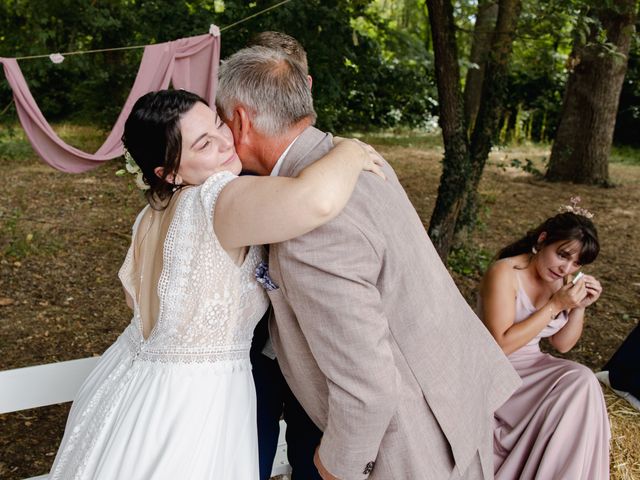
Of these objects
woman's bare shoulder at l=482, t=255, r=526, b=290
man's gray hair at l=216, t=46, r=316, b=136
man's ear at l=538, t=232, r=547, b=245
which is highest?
man's gray hair at l=216, t=46, r=316, b=136

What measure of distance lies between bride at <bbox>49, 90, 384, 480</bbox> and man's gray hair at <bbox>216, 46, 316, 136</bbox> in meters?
0.14

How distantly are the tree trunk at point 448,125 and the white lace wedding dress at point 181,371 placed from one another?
335cm

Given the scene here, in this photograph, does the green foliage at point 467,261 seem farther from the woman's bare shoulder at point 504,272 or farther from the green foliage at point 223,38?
the woman's bare shoulder at point 504,272

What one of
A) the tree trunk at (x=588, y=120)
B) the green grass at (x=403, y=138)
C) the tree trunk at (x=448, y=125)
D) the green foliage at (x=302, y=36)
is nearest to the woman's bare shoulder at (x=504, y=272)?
the green foliage at (x=302, y=36)

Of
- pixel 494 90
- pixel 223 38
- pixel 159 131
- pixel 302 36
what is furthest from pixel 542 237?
pixel 223 38

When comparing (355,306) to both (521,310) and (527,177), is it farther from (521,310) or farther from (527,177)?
(527,177)

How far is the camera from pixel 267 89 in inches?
55.9

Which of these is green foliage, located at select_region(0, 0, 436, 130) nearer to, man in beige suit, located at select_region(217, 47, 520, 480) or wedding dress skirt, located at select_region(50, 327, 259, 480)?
man in beige suit, located at select_region(217, 47, 520, 480)

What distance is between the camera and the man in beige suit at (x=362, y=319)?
135 centimetres

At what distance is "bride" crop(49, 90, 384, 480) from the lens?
150 cm

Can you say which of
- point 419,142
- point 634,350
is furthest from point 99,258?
point 419,142

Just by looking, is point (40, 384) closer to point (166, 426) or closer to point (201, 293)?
point (166, 426)

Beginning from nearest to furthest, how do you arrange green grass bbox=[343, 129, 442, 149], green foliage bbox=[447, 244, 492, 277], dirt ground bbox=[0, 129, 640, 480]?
dirt ground bbox=[0, 129, 640, 480] → green foliage bbox=[447, 244, 492, 277] → green grass bbox=[343, 129, 442, 149]

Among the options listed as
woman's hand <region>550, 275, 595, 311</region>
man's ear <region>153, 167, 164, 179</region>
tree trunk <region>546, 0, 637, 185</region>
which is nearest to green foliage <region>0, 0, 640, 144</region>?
tree trunk <region>546, 0, 637, 185</region>
